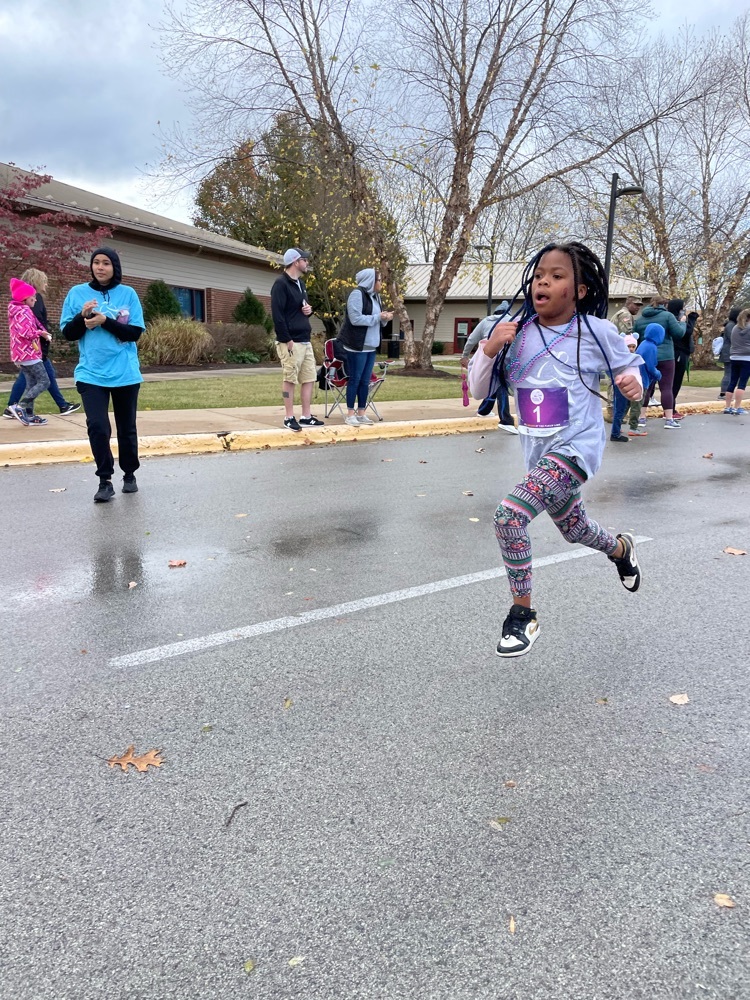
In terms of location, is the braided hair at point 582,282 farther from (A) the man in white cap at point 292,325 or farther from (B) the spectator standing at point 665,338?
(B) the spectator standing at point 665,338

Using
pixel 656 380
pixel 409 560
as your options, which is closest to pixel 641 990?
pixel 409 560

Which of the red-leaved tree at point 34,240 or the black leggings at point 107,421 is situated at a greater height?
the red-leaved tree at point 34,240

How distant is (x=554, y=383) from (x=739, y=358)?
11429 millimetres

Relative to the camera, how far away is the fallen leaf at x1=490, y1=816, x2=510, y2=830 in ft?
7.94

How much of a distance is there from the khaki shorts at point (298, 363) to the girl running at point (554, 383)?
658 cm

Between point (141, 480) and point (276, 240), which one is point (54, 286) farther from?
point (276, 240)

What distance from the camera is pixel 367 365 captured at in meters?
10.9

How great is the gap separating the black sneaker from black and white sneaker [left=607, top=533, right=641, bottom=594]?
4294mm

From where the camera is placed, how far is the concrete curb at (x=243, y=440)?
842 cm

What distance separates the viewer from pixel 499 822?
2.44 metres

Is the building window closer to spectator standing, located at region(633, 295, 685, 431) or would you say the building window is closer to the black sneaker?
spectator standing, located at region(633, 295, 685, 431)

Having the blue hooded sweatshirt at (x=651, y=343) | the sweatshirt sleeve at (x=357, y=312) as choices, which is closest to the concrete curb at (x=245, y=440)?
the sweatshirt sleeve at (x=357, y=312)

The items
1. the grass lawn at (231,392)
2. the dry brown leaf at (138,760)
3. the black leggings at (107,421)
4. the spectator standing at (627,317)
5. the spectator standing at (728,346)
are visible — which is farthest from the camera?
the spectator standing at (728,346)

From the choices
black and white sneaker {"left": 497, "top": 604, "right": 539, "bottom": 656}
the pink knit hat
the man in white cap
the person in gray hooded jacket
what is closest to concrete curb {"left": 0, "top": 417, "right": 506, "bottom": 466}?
the man in white cap
